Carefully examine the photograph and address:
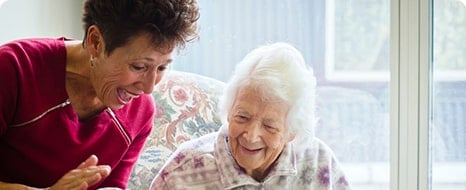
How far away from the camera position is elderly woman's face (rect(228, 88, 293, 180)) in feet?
5.86

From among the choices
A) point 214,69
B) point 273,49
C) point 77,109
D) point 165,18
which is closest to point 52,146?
point 77,109

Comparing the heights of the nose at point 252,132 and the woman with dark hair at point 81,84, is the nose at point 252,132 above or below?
below

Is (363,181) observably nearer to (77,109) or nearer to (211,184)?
(211,184)

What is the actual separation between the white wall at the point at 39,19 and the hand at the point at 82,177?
28.5 inches

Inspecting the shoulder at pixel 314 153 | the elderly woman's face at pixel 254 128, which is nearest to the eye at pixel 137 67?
the elderly woman's face at pixel 254 128

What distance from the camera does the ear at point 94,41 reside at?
57.2 inches

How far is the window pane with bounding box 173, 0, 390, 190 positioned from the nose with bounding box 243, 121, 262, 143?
0.82 meters

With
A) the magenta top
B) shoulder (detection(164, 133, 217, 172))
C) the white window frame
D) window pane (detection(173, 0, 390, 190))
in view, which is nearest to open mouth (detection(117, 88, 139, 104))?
the magenta top

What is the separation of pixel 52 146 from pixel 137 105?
254 millimetres

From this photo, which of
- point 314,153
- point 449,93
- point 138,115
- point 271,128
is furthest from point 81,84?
point 449,93

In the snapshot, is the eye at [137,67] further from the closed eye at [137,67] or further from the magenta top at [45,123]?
the magenta top at [45,123]

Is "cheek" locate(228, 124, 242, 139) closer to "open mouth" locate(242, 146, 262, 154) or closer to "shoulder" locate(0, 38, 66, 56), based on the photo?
"open mouth" locate(242, 146, 262, 154)

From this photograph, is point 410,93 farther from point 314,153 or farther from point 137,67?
point 137,67

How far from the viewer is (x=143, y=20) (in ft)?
4.64
